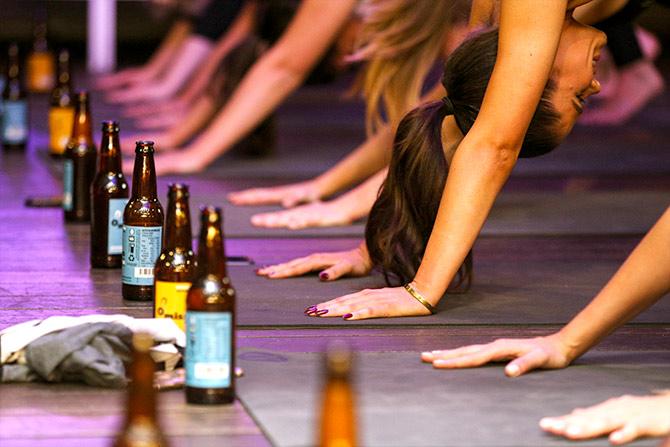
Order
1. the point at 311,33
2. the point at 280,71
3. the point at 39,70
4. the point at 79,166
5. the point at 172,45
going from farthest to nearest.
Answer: the point at 172,45
the point at 39,70
the point at 280,71
the point at 311,33
the point at 79,166

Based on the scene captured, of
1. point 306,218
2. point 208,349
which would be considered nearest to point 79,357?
point 208,349

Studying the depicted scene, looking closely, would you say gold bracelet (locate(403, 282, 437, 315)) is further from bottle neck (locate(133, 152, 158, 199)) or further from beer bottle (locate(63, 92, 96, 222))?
beer bottle (locate(63, 92, 96, 222))

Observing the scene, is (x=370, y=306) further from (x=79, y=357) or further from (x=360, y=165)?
(x=360, y=165)

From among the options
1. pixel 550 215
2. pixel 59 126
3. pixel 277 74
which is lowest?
pixel 550 215

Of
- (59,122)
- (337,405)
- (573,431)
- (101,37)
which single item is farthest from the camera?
(101,37)

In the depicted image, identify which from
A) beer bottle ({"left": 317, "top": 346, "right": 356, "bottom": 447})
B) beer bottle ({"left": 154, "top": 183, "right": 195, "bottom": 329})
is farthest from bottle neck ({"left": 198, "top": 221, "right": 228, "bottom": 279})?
beer bottle ({"left": 317, "top": 346, "right": 356, "bottom": 447})

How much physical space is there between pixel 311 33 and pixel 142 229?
152 centimetres

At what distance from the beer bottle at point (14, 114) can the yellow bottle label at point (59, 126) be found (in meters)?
0.22

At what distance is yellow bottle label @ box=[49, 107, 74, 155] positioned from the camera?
438 centimetres

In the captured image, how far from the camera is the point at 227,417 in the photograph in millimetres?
1797

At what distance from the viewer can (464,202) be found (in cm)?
232

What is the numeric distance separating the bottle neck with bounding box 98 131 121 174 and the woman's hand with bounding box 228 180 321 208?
3.05 feet

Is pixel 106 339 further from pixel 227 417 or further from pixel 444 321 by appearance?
pixel 444 321

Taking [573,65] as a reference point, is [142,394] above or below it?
below
